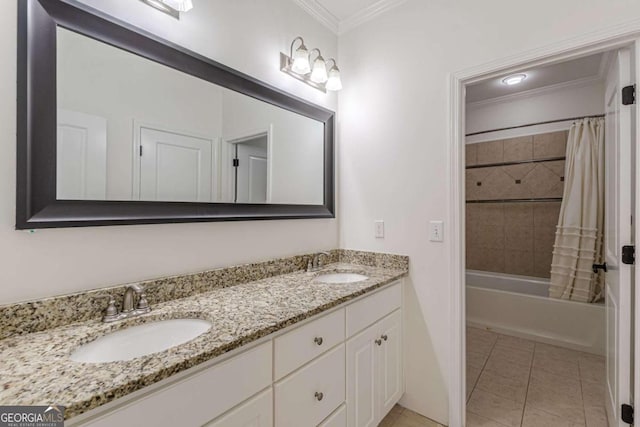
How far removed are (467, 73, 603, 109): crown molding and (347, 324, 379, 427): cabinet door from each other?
3.07 metres

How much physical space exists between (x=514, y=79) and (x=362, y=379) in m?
2.94

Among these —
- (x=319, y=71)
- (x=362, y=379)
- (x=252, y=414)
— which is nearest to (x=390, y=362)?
(x=362, y=379)

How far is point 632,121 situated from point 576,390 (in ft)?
5.76

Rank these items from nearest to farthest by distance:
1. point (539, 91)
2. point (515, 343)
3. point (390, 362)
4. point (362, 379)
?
point (362, 379)
point (390, 362)
point (515, 343)
point (539, 91)

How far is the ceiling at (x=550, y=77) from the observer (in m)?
2.52

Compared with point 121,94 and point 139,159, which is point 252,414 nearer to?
point 139,159

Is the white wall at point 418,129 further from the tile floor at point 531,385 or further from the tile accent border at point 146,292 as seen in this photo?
the tile floor at point 531,385

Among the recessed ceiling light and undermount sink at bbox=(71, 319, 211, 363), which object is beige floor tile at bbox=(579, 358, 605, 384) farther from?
undermount sink at bbox=(71, 319, 211, 363)

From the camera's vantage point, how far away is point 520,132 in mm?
3307

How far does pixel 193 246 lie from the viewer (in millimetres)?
1392

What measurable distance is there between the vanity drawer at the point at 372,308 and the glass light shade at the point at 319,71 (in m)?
1.36

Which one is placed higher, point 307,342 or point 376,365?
point 307,342

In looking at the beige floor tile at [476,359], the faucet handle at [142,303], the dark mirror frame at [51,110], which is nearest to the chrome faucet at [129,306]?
the faucet handle at [142,303]

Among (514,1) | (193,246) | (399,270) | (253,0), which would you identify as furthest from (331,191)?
(514,1)
